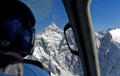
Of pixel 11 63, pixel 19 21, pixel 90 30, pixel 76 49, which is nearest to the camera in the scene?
pixel 11 63

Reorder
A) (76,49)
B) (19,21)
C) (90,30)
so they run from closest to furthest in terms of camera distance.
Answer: (19,21) → (90,30) → (76,49)

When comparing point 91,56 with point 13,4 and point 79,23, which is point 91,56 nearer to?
point 79,23

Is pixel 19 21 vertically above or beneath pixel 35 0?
beneath

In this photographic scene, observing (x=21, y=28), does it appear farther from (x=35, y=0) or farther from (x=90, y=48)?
(x=90, y=48)

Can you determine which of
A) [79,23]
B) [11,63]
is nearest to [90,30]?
[79,23]

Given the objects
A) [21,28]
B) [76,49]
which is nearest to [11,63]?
[21,28]

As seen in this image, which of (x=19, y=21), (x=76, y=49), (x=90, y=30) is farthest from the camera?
(x=76, y=49)

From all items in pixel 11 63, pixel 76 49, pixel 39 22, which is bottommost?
pixel 11 63

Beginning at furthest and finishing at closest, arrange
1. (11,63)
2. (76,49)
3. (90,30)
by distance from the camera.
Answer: (76,49)
(90,30)
(11,63)

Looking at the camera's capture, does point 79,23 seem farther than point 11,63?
Yes
